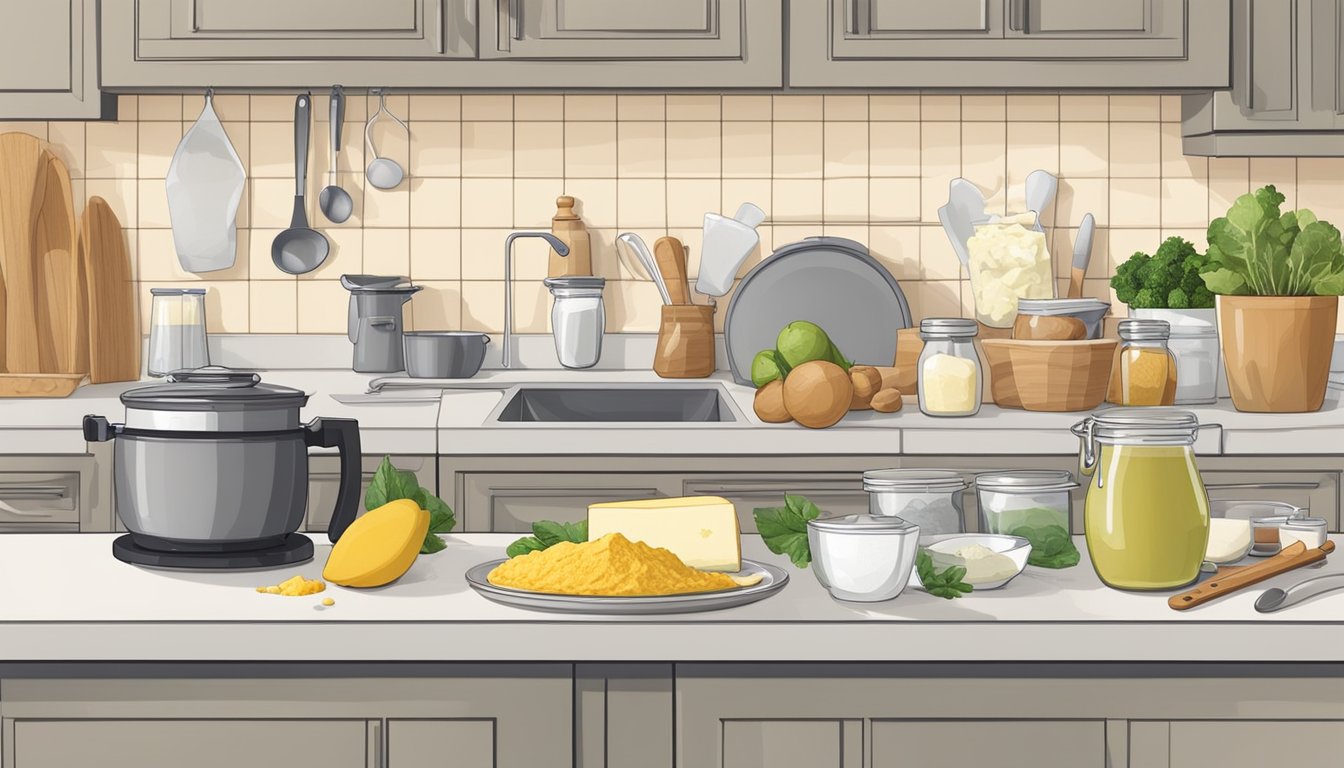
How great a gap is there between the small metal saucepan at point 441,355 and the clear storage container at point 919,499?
178cm

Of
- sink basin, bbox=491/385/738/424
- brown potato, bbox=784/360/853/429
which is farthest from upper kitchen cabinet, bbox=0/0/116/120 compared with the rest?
brown potato, bbox=784/360/853/429

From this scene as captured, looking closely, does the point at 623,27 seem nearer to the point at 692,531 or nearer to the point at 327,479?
the point at 327,479

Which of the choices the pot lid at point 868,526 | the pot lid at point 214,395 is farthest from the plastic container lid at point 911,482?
the pot lid at point 214,395

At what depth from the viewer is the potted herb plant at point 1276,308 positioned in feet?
7.86

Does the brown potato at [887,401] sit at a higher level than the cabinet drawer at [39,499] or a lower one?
higher

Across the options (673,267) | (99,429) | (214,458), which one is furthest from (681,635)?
(673,267)

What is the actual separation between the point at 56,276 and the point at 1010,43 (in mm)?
2050

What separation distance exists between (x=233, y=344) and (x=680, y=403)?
1.06m

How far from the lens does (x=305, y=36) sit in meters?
2.70

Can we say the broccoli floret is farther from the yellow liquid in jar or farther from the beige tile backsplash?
the yellow liquid in jar

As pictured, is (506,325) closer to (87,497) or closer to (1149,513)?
(87,497)

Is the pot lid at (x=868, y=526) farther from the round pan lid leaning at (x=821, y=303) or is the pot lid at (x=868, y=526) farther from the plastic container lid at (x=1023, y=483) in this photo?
the round pan lid leaning at (x=821, y=303)

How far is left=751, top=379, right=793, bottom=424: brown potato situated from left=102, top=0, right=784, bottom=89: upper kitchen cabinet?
672 mm

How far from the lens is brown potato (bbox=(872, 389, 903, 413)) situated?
2.48 metres
